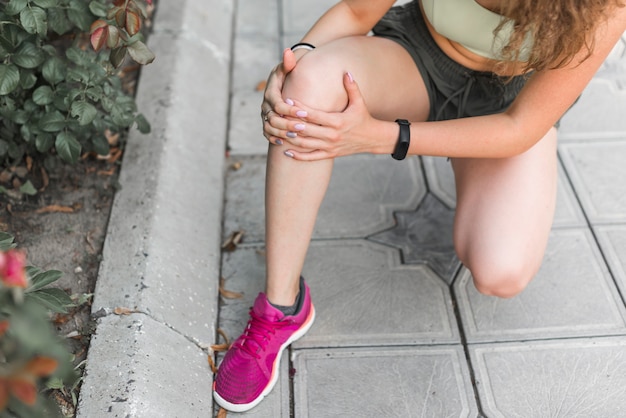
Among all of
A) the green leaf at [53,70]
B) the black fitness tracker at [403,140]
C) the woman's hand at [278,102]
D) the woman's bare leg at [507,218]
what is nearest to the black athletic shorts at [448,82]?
the woman's bare leg at [507,218]

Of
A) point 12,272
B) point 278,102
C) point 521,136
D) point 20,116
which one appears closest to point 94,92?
point 20,116

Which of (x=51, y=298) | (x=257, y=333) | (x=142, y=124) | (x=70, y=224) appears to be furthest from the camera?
(x=142, y=124)

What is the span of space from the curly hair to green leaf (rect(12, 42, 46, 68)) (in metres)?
1.14

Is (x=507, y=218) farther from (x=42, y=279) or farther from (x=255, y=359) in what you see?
(x=42, y=279)

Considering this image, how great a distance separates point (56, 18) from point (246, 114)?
941mm

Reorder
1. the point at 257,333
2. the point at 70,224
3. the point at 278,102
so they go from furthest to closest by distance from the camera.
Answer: the point at 70,224 → the point at 257,333 → the point at 278,102

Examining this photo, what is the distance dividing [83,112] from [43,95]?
138mm

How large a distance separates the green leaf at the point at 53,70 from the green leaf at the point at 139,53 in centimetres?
22

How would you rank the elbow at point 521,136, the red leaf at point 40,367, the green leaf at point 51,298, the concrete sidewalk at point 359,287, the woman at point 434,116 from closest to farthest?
the red leaf at point 40,367
the green leaf at point 51,298
the woman at point 434,116
the elbow at point 521,136
the concrete sidewalk at point 359,287

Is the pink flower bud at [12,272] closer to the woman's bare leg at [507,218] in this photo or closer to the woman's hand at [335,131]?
the woman's hand at [335,131]

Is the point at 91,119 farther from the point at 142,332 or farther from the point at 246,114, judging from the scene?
the point at 246,114

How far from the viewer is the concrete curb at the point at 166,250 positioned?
1708 millimetres

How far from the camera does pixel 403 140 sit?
5.60ft

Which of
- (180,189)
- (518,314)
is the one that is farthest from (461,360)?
(180,189)
